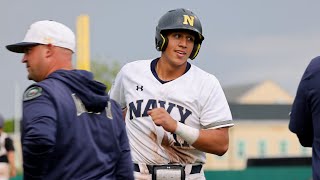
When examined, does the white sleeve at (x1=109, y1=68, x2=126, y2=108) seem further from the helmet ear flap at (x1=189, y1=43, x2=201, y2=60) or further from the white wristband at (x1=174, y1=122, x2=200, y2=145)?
the white wristband at (x1=174, y1=122, x2=200, y2=145)

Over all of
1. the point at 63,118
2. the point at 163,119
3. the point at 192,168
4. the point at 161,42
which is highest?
the point at 161,42

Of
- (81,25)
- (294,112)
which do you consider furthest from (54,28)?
(81,25)

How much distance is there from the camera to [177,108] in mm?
7789

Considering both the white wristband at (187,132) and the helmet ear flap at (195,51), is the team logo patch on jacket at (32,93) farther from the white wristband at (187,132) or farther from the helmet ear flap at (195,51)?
the helmet ear flap at (195,51)

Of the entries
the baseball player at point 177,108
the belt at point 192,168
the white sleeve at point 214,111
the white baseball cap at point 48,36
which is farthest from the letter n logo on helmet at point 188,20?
the white baseball cap at point 48,36

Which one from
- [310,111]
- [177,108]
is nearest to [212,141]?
[177,108]

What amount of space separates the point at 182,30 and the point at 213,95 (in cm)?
57

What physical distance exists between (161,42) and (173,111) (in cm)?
56

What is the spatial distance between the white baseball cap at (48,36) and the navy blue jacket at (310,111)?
168cm

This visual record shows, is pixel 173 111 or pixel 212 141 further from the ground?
pixel 173 111

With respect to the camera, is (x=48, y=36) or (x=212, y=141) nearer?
(x=48, y=36)

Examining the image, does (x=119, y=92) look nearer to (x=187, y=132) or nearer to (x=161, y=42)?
(x=161, y=42)

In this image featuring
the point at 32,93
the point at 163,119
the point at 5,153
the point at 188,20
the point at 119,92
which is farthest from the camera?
the point at 5,153

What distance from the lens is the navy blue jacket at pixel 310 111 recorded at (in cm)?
669
